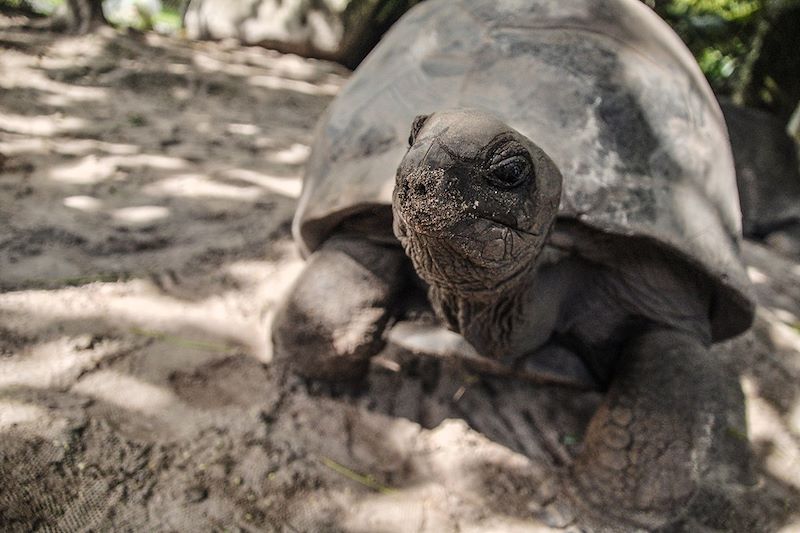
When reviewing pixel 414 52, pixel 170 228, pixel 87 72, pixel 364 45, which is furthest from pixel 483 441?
pixel 364 45

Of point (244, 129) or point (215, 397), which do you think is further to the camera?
point (244, 129)

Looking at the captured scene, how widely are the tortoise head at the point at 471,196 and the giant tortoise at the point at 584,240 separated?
0.19m

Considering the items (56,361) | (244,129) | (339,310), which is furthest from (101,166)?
(339,310)

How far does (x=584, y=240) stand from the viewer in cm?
180

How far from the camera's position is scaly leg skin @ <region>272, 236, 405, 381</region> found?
1.97m

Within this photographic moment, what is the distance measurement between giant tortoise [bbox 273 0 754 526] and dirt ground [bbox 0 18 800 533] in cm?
22

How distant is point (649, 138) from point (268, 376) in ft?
4.76

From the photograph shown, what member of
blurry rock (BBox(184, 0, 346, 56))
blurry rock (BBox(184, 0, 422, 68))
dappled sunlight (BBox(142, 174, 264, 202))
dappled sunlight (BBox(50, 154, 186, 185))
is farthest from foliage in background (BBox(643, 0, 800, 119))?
dappled sunlight (BBox(50, 154, 186, 185))

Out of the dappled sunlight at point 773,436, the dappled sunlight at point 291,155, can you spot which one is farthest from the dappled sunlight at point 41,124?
the dappled sunlight at point 773,436

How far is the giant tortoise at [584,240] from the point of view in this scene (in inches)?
69.2

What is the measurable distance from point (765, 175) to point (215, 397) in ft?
14.0

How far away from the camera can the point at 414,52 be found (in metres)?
2.18

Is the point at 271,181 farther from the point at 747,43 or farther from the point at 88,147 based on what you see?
the point at 747,43

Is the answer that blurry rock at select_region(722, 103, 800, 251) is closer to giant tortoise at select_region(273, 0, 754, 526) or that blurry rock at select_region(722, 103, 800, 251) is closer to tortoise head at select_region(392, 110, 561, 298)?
giant tortoise at select_region(273, 0, 754, 526)
